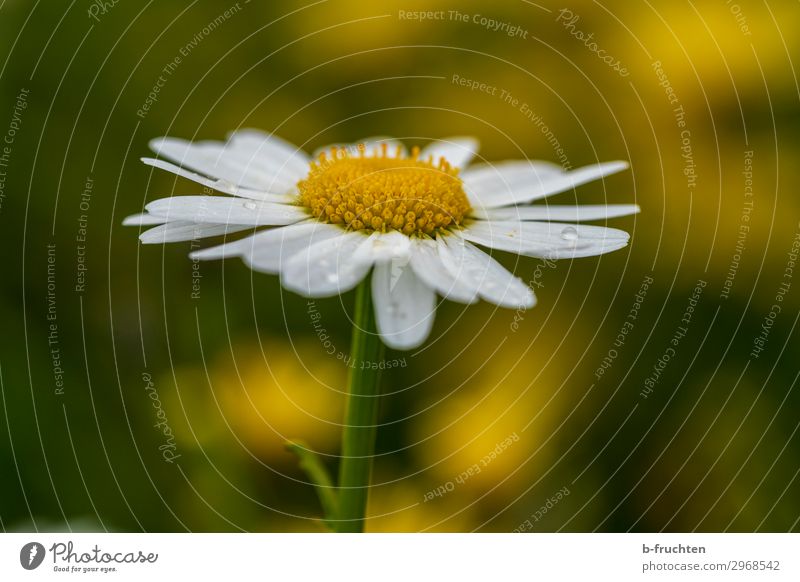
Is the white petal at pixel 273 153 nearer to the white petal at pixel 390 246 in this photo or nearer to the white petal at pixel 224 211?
the white petal at pixel 224 211

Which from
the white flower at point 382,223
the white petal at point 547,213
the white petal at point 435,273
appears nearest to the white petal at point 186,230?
the white flower at point 382,223

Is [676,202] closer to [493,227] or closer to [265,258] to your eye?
[493,227]

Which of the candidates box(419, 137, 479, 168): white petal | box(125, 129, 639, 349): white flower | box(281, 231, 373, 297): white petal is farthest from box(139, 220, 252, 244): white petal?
box(419, 137, 479, 168): white petal

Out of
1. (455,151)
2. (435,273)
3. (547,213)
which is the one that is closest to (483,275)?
(435,273)

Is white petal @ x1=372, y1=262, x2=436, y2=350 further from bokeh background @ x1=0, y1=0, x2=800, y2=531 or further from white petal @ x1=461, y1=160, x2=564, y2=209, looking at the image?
bokeh background @ x1=0, y1=0, x2=800, y2=531

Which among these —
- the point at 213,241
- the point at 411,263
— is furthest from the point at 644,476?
the point at 213,241

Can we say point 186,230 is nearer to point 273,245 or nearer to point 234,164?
point 273,245
